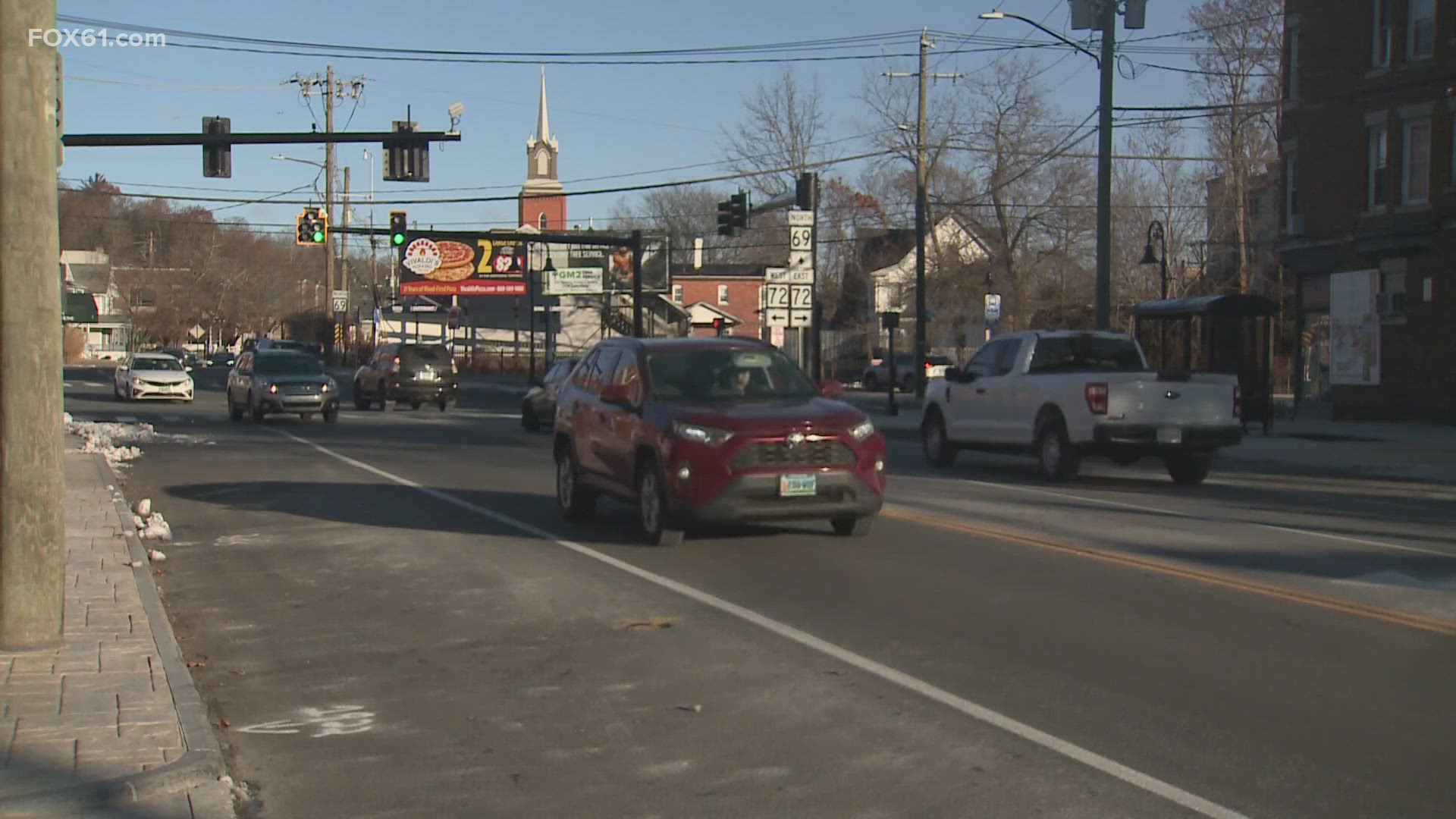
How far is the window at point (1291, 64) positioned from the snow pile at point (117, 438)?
2792 cm

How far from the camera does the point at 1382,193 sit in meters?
32.1

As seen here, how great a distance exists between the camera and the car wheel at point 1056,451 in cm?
1839

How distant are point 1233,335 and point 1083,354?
9.01m

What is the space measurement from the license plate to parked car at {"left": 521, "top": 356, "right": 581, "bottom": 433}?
17148mm

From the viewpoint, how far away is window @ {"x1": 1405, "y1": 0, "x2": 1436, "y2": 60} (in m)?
30.5

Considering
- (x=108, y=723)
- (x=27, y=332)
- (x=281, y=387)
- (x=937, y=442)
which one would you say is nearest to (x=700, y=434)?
(x=27, y=332)

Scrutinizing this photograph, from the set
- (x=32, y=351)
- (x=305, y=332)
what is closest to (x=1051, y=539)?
(x=32, y=351)

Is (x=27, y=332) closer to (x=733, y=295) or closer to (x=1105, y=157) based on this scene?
(x=1105, y=157)

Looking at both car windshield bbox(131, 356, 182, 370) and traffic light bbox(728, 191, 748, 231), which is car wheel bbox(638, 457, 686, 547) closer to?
traffic light bbox(728, 191, 748, 231)

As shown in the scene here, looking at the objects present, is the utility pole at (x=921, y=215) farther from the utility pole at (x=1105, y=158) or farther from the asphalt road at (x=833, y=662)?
the asphalt road at (x=833, y=662)

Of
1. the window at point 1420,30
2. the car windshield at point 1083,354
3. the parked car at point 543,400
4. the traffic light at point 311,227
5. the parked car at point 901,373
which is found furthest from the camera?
the parked car at point 901,373

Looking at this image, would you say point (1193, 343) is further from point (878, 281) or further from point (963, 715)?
point (878, 281)

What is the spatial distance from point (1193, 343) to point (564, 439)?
2086cm

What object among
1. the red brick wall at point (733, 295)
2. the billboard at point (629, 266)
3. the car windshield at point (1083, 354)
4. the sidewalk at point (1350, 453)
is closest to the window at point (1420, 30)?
the sidewalk at point (1350, 453)
